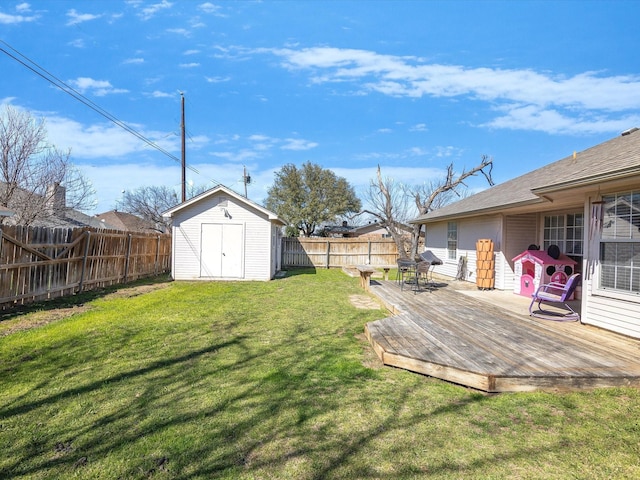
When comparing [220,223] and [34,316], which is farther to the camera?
[220,223]

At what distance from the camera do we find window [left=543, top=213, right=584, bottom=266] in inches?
305

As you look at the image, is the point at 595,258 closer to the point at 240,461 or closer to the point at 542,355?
the point at 542,355

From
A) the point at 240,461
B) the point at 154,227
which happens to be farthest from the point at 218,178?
the point at 240,461

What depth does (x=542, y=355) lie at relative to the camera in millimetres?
3881

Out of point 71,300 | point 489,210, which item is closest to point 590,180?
point 489,210

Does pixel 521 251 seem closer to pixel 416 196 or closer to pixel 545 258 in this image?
pixel 545 258

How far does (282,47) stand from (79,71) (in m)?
6.55

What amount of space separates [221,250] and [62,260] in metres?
5.02

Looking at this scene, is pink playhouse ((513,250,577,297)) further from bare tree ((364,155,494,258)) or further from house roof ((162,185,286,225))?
bare tree ((364,155,494,258))

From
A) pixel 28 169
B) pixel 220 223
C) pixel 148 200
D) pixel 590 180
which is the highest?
pixel 148 200

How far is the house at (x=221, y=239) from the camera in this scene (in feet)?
40.3

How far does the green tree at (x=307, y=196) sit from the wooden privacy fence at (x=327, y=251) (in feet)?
43.9

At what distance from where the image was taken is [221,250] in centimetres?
1236

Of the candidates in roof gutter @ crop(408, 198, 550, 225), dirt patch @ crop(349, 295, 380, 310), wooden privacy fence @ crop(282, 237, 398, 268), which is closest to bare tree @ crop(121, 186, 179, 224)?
wooden privacy fence @ crop(282, 237, 398, 268)
